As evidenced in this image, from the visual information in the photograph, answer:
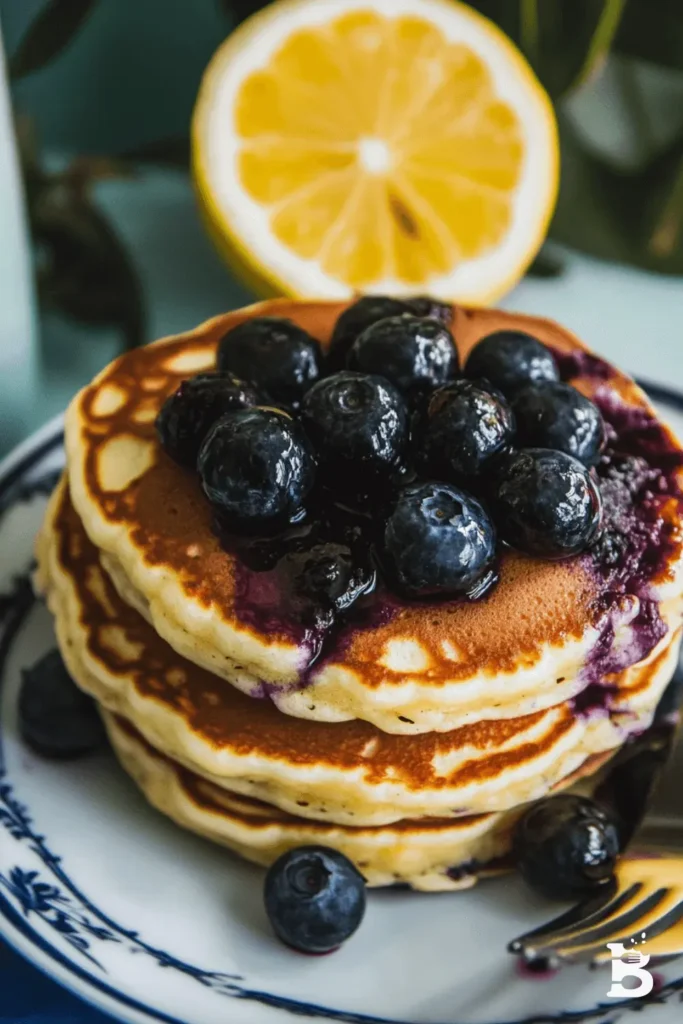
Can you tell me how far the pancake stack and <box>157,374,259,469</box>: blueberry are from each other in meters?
0.05

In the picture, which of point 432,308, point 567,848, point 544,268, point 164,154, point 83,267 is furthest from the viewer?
point 544,268

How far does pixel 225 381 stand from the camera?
1.33 m

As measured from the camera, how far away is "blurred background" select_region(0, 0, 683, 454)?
7.50ft

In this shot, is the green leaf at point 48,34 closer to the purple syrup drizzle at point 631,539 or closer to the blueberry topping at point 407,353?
the blueberry topping at point 407,353

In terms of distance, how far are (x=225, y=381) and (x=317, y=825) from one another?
56 centimetres

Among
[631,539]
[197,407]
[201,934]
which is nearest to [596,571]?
[631,539]

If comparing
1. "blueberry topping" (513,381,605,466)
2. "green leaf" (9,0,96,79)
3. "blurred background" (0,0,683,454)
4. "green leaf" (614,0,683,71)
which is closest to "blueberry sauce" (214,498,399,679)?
"blueberry topping" (513,381,605,466)

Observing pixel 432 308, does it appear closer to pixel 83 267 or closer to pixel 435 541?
pixel 435 541

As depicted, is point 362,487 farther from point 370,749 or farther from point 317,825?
point 317,825

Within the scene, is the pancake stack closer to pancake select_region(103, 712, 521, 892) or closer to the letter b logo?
pancake select_region(103, 712, 521, 892)

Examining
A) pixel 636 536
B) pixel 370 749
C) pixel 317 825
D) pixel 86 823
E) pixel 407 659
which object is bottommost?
pixel 86 823

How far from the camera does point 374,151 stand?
7.22 feet

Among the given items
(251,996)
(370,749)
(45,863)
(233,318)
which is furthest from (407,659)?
(233,318)

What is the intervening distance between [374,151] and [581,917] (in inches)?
60.8
